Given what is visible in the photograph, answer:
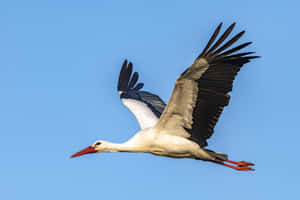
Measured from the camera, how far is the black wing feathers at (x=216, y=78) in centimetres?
1117

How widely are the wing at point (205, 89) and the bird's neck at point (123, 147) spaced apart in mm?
739

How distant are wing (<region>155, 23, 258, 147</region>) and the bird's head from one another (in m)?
1.72

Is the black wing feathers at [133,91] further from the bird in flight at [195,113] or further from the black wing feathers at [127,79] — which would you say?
the bird in flight at [195,113]

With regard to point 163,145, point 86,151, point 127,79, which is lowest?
point 163,145

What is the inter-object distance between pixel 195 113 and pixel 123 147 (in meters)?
1.83

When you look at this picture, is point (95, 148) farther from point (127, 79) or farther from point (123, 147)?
point (127, 79)

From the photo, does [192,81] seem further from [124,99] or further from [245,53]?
[124,99]

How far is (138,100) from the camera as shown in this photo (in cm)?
1525

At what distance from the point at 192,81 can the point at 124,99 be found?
13.9 ft

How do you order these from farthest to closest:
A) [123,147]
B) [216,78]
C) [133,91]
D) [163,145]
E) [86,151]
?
[133,91]
[86,151]
[123,147]
[163,145]
[216,78]

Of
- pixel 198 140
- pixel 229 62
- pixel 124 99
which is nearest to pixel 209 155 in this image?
pixel 198 140

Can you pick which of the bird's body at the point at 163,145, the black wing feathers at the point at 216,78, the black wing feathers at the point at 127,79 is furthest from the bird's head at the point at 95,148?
the black wing feathers at the point at 127,79

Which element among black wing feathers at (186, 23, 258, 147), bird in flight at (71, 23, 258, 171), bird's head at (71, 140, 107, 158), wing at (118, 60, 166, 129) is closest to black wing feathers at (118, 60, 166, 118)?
wing at (118, 60, 166, 129)

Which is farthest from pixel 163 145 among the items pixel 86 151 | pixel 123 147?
pixel 86 151
